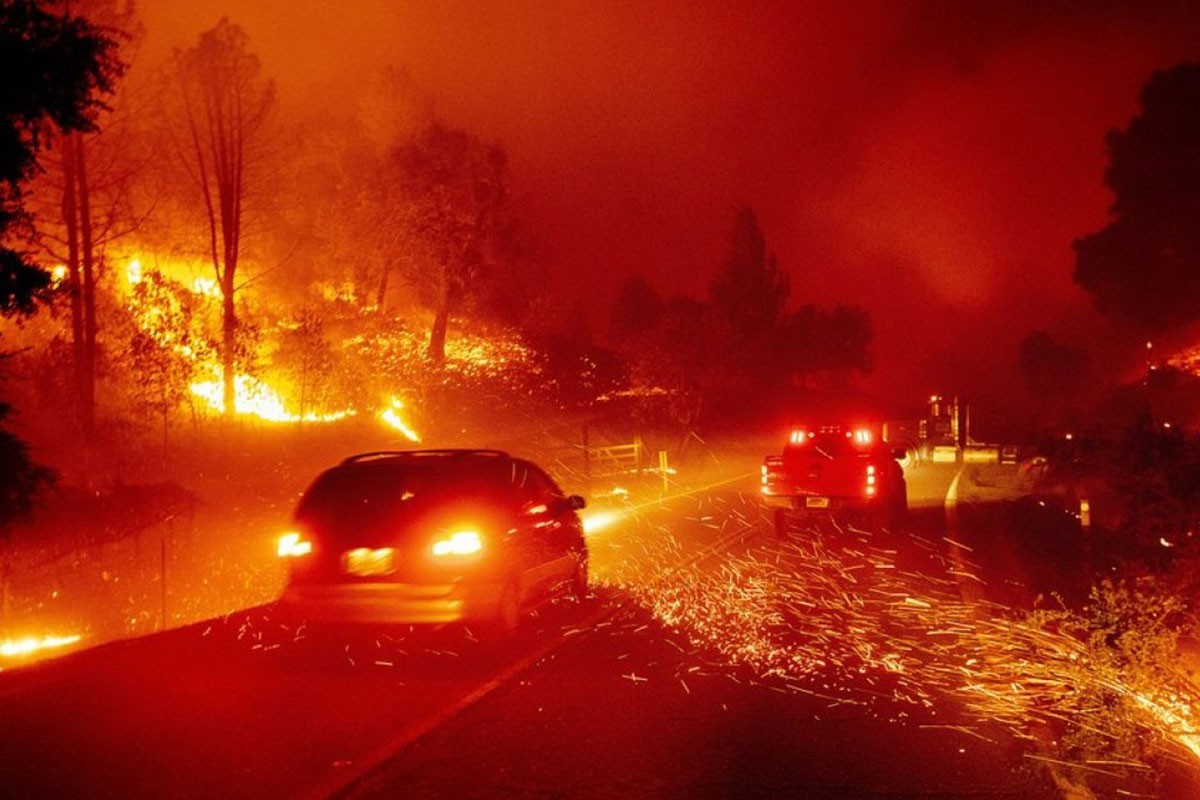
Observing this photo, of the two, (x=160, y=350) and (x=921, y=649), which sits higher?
(x=160, y=350)

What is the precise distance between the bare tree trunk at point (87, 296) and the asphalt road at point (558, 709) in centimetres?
1305

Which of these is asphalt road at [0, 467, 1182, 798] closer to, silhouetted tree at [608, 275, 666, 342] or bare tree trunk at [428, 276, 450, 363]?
bare tree trunk at [428, 276, 450, 363]

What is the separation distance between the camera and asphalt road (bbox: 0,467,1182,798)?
6215mm

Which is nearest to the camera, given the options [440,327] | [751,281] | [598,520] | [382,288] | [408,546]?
[408,546]

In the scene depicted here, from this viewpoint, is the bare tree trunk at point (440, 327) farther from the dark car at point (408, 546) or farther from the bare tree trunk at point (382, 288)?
the dark car at point (408, 546)

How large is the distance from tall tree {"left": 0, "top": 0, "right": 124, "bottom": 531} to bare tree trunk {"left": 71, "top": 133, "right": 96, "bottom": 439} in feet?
40.5

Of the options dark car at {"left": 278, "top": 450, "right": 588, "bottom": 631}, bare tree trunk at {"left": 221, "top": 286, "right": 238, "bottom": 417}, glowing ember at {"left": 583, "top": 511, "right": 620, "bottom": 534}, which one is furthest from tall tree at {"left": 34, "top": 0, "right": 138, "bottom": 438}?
dark car at {"left": 278, "top": 450, "right": 588, "bottom": 631}

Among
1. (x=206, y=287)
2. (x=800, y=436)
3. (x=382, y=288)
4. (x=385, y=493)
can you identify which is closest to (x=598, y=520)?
(x=800, y=436)

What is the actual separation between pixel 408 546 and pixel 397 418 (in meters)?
27.9

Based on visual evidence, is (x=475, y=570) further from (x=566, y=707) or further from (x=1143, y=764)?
(x=1143, y=764)

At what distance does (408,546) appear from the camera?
31.1ft

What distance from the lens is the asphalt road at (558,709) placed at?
6.21 metres

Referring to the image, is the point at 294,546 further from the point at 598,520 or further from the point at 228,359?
the point at 228,359

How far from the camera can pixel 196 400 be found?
1102 inches
